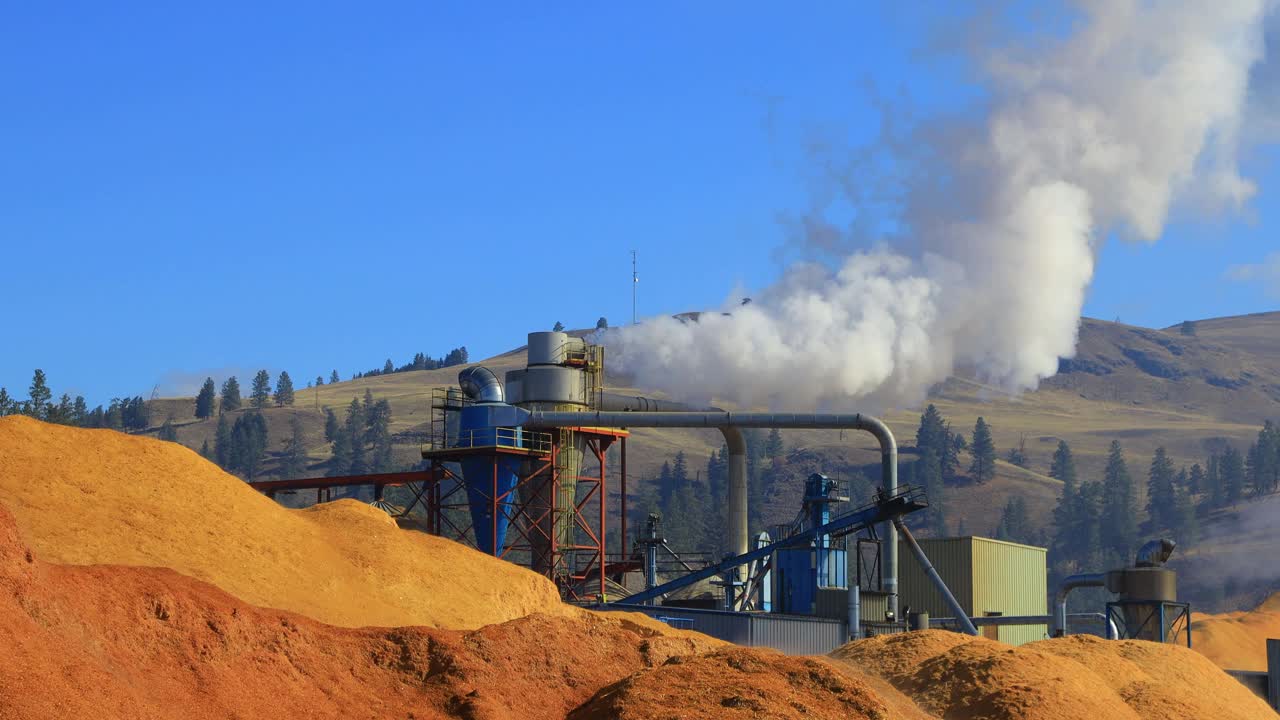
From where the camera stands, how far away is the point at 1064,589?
220 feet

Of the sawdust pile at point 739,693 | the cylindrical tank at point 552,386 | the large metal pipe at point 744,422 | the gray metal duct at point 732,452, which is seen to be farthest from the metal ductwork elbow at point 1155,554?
the sawdust pile at point 739,693

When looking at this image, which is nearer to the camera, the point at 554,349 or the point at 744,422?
the point at 744,422

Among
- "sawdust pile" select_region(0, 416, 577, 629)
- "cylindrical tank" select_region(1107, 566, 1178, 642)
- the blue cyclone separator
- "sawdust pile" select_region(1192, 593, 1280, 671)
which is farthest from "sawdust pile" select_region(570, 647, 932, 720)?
"sawdust pile" select_region(1192, 593, 1280, 671)

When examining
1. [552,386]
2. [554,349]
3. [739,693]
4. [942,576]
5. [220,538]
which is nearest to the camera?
[739,693]

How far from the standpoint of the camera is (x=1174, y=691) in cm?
4303

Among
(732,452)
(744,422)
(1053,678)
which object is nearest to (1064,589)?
(744,422)

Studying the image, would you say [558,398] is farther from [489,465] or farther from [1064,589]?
[1064,589]

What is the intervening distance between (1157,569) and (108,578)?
46062 mm

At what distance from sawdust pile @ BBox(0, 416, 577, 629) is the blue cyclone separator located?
1877cm

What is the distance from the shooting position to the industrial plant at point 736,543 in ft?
204

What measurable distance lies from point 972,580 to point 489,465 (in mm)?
25204

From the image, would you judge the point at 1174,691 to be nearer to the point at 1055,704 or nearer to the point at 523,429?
the point at 1055,704

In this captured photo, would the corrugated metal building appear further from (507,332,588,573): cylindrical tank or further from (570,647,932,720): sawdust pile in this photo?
(570,647,932,720): sawdust pile

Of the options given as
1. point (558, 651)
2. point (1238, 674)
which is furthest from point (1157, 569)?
point (558, 651)
